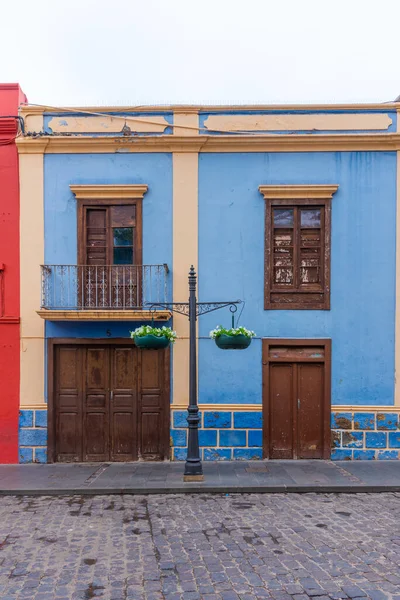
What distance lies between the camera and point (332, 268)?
9859 mm

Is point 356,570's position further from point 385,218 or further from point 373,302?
point 385,218

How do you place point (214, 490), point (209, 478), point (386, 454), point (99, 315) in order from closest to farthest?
1. point (214, 490)
2. point (209, 478)
3. point (99, 315)
4. point (386, 454)

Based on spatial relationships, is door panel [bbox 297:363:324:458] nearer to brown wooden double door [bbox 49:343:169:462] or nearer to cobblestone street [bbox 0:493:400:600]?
cobblestone street [bbox 0:493:400:600]

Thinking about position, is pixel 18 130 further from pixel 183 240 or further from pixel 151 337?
pixel 151 337

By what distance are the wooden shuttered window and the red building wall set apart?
16.3 feet

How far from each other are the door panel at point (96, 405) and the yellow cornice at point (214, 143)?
4065mm

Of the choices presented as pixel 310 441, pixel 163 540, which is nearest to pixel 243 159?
pixel 310 441

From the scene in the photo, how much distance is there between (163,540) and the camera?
5.94 m

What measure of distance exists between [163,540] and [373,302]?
20.3 feet

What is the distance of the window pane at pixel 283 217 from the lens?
9930 mm

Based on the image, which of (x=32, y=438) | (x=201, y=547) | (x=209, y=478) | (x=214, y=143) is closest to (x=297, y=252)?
(x=214, y=143)

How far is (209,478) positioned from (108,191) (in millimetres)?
5686

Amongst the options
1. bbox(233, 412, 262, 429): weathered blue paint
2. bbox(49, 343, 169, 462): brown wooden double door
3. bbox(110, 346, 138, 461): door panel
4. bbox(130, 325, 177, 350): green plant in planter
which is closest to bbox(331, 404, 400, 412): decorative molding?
bbox(233, 412, 262, 429): weathered blue paint

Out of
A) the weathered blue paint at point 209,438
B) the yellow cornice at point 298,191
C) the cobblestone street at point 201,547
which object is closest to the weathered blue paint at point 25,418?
the cobblestone street at point 201,547
